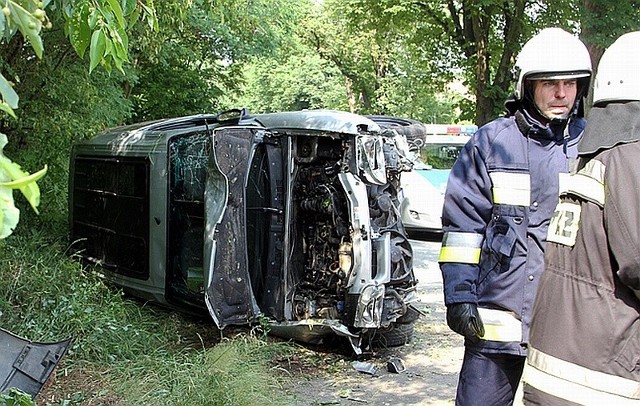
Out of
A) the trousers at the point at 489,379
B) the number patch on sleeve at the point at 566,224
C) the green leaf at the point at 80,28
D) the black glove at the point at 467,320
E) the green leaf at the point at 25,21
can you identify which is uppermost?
the green leaf at the point at 80,28

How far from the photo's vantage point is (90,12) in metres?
2.28

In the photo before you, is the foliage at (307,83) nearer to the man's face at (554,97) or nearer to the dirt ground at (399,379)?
the dirt ground at (399,379)

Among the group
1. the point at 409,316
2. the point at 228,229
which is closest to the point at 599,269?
the point at 228,229

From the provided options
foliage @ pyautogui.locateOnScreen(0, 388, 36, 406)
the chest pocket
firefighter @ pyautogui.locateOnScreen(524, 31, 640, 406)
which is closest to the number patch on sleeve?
firefighter @ pyautogui.locateOnScreen(524, 31, 640, 406)

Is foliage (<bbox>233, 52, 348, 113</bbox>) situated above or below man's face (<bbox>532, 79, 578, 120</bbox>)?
above

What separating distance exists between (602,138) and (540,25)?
13.1 m

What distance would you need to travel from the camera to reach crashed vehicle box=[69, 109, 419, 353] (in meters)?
6.10

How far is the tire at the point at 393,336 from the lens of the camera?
6.86m

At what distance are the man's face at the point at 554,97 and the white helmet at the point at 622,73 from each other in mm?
760

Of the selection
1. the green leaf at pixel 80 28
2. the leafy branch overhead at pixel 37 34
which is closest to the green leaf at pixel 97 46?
the leafy branch overhead at pixel 37 34

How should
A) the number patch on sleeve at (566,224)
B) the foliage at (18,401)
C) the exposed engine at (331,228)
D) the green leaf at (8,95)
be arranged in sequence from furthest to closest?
1. the exposed engine at (331,228)
2. the foliage at (18,401)
3. the number patch on sleeve at (566,224)
4. the green leaf at (8,95)

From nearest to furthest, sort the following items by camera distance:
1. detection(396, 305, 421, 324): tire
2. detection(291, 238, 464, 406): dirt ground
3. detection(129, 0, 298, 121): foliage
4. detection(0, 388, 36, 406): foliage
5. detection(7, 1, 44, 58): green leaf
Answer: detection(7, 1, 44, 58): green leaf, detection(0, 388, 36, 406): foliage, detection(291, 238, 464, 406): dirt ground, detection(396, 305, 421, 324): tire, detection(129, 0, 298, 121): foliage

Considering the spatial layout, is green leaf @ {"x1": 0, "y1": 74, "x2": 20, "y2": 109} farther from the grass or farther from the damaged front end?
the damaged front end

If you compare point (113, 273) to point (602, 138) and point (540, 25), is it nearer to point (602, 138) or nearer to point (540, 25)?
point (602, 138)
